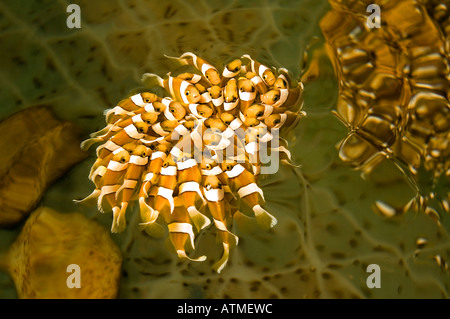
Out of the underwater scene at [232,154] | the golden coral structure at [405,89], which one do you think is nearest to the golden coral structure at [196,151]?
the underwater scene at [232,154]

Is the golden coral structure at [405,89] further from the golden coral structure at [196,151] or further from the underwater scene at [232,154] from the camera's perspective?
the golden coral structure at [196,151]

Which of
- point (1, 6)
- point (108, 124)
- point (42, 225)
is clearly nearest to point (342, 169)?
point (108, 124)

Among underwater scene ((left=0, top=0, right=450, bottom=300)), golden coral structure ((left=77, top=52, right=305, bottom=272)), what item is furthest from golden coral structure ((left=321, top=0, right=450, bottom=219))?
golden coral structure ((left=77, top=52, right=305, bottom=272))

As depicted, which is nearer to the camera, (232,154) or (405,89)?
(232,154)

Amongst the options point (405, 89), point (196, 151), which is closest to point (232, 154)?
point (196, 151)

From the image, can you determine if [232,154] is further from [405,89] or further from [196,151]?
[405,89]

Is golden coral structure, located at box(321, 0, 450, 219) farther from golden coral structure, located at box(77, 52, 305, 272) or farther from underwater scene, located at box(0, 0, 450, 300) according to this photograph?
golden coral structure, located at box(77, 52, 305, 272)
